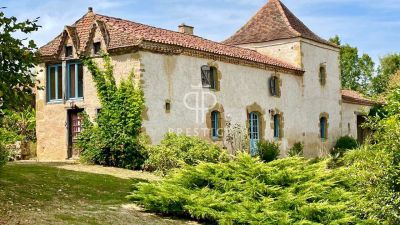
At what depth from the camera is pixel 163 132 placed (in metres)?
22.5

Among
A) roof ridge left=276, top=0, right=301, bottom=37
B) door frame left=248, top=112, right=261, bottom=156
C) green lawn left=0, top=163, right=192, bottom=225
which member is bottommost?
green lawn left=0, top=163, right=192, bottom=225

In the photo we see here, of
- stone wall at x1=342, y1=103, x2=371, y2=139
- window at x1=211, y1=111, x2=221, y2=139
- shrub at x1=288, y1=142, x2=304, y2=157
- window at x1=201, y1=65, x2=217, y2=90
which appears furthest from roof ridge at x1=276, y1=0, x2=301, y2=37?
window at x1=211, y1=111, x2=221, y2=139

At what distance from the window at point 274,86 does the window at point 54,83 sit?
32.6ft

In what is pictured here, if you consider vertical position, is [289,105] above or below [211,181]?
above

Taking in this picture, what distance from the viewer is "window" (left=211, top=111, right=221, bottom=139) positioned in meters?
25.1

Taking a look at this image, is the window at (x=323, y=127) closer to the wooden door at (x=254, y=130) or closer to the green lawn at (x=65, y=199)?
the wooden door at (x=254, y=130)

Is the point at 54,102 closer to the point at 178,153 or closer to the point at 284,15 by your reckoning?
the point at 178,153

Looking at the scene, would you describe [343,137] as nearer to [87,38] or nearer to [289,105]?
[289,105]

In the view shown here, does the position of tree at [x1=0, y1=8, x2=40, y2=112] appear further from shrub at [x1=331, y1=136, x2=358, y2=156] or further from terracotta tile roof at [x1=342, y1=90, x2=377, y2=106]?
terracotta tile roof at [x1=342, y1=90, x2=377, y2=106]

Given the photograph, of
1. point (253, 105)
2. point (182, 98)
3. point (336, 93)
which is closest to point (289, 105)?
point (253, 105)

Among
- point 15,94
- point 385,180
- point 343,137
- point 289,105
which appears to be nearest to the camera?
point 15,94

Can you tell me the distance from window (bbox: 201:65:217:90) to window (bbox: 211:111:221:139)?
1.12 metres

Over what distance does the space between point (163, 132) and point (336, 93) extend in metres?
15.2

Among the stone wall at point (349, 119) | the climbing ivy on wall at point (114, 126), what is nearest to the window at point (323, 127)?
the stone wall at point (349, 119)
